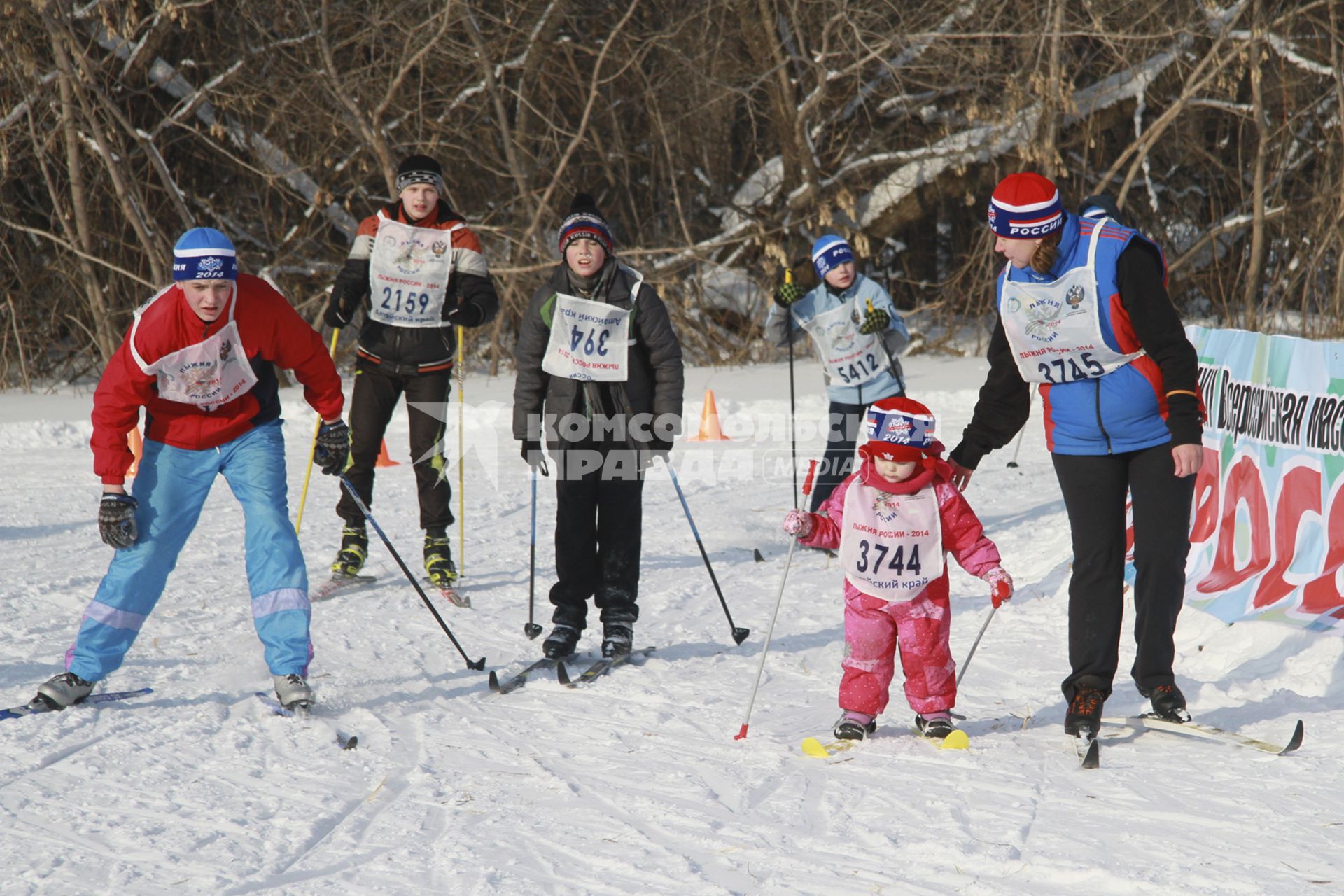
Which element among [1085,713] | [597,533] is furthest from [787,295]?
[1085,713]

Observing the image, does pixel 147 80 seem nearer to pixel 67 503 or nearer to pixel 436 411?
pixel 67 503

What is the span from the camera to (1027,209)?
3629 millimetres

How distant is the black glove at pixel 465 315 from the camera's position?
6180mm

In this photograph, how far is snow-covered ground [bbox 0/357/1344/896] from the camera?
Answer: 300cm

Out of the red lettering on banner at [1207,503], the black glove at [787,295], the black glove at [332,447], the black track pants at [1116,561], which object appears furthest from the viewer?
the black glove at [787,295]

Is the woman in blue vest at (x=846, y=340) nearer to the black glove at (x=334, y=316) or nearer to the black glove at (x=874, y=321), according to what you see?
the black glove at (x=874, y=321)

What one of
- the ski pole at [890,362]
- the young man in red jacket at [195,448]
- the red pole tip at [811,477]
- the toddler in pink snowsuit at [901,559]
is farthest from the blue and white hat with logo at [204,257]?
the red pole tip at [811,477]

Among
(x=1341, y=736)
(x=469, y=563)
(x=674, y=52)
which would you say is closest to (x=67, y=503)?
(x=469, y=563)

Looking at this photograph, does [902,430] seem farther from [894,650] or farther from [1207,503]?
[1207,503]

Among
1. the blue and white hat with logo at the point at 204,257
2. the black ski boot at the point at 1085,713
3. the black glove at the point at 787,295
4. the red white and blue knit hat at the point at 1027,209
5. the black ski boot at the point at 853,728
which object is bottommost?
the black ski boot at the point at 853,728

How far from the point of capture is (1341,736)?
3822 millimetres

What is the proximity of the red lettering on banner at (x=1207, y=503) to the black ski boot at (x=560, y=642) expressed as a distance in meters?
2.93

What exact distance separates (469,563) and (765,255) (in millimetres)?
10938

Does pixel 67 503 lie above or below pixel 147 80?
below
